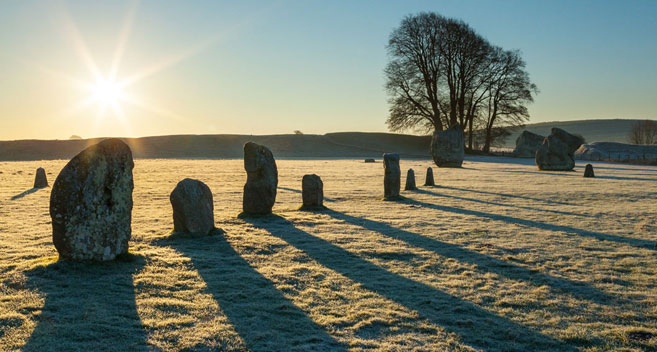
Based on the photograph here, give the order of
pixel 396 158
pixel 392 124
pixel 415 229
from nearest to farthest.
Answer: pixel 415 229 → pixel 396 158 → pixel 392 124

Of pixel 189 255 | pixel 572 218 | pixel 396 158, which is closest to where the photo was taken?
pixel 189 255

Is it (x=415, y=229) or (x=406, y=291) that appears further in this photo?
(x=415, y=229)

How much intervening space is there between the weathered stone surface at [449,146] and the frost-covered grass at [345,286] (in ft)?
67.0

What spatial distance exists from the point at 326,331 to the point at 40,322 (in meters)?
2.91

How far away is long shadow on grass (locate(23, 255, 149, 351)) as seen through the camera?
423 cm

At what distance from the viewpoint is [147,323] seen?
4.69m

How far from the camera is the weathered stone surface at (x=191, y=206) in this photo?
856 centimetres

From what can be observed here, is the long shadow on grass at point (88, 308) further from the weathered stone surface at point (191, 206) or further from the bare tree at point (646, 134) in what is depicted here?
the bare tree at point (646, 134)

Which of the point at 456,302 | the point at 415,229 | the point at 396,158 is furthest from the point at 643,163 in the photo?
the point at 456,302

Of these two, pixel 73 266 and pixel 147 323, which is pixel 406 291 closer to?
pixel 147 323

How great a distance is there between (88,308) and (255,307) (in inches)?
71.5

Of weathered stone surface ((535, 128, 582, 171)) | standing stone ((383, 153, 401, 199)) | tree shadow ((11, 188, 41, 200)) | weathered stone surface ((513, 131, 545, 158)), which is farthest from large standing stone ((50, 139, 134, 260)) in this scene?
weathered stone surface ((513, 131, 545, 158))

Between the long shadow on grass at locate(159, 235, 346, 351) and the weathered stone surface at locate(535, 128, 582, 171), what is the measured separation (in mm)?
24625

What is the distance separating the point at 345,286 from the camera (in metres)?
6.01
